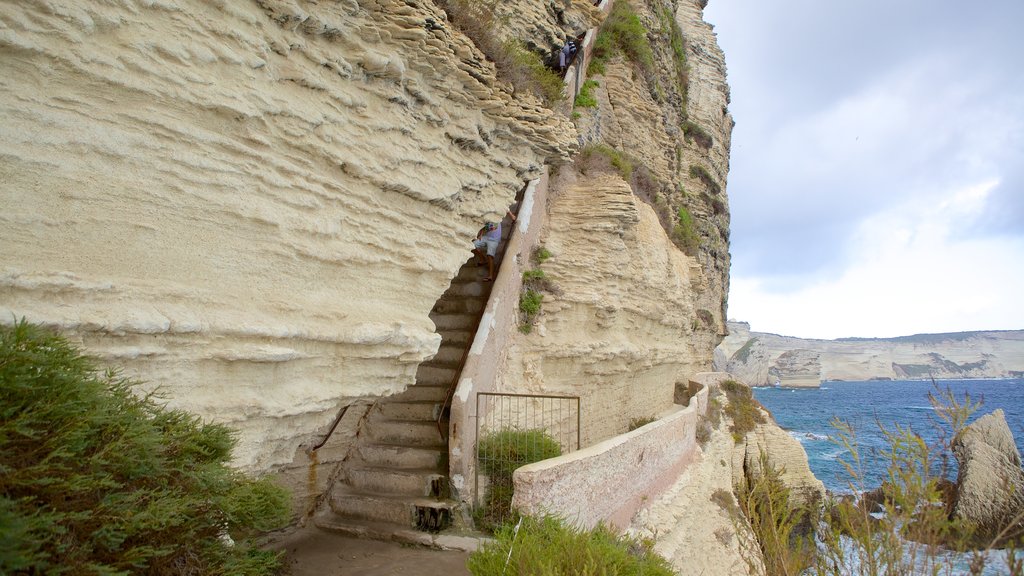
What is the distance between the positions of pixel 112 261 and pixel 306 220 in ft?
4.72

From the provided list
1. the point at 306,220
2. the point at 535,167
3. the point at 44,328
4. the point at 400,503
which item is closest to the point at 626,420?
the point at 535,167

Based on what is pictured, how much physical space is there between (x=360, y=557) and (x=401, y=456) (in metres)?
1.38

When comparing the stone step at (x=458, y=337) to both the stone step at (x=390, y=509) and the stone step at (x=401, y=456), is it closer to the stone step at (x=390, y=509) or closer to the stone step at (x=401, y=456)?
the stone step at (x=401, y=456)

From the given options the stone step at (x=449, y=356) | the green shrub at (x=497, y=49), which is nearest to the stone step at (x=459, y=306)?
the stone step at (x=449, y=356)

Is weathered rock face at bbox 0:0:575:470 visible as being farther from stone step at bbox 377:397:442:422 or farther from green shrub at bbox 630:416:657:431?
green shrub at bbox 630:416:657:431

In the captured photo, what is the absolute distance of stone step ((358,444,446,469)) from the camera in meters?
6.95

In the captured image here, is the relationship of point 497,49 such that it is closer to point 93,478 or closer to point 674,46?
point 93,478

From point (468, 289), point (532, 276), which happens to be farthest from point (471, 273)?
point (532, 276)

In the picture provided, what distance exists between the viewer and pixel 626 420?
39.0 ft

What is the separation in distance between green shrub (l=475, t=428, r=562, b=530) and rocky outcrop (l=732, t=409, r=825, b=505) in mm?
11230

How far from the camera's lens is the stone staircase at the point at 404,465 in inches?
251

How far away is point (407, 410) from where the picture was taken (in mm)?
7523

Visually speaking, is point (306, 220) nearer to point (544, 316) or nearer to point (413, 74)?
point (413, 74)

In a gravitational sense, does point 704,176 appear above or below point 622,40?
below
